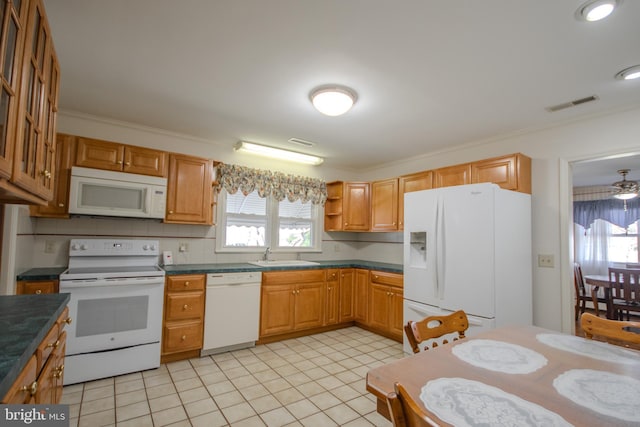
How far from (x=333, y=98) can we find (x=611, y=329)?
2.21m

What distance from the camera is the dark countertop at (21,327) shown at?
3.01ft

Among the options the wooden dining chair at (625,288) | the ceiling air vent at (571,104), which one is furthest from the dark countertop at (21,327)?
the wooden dining chair at (625,288)

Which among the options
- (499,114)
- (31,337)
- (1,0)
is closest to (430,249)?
(499,114)

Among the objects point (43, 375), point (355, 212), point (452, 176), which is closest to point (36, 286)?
point (43, 375)

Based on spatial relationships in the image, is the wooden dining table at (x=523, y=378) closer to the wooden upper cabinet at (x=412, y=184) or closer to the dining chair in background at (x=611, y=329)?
the dining chair in background at (x=611, y=329)

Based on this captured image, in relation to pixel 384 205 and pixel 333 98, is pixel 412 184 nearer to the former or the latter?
pixel 384 205

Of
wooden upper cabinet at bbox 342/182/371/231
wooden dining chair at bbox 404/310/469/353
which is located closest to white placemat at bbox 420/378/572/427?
wooden dining chair at bbox 404/310/469/353

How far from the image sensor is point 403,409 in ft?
2.42

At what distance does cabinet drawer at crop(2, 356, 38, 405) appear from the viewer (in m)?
0.91

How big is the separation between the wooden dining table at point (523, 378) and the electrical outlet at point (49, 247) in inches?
132

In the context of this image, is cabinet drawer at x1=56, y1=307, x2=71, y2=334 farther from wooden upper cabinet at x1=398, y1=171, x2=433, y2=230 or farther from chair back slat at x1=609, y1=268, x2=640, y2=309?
chair back slat at x1=609, y1=268, x2=640, y2=309

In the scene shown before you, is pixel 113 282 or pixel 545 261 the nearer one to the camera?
pixel 113 282

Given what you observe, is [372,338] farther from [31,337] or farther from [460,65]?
[31,337]

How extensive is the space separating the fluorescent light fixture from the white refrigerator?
5.54ft
